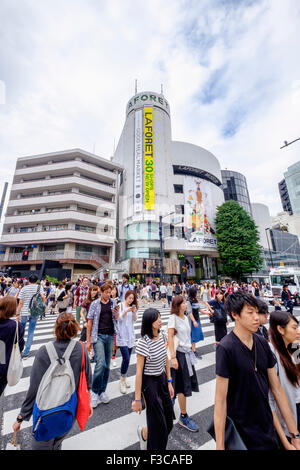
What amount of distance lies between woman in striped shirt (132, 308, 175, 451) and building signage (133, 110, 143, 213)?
26.4 m

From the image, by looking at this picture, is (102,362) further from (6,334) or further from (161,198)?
(161,198)

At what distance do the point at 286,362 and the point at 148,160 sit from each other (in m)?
30.9

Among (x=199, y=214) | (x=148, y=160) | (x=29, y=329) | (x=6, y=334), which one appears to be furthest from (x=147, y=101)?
(x=6, y=334)

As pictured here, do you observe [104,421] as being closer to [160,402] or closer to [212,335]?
[160,402]

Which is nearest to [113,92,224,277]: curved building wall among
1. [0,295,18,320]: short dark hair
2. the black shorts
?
the black shorts

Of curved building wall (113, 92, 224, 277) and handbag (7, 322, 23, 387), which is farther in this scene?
curved building wall (113, 92, 224, 277)

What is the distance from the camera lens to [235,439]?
135 centimetres

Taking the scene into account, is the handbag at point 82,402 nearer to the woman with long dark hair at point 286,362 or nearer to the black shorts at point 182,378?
the black shorts at point 182,378

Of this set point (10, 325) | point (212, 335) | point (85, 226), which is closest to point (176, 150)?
point (85, 226)

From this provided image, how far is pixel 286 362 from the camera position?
179 centimetres

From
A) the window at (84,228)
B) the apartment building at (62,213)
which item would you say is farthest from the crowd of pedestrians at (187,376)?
the window at (84,228)

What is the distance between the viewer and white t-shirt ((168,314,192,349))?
9.40 ft

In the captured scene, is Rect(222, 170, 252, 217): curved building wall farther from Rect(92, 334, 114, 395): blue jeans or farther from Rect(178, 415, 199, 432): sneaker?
Rect(178, 415, 199, 432): sneaker

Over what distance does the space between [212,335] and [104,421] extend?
5.14m
